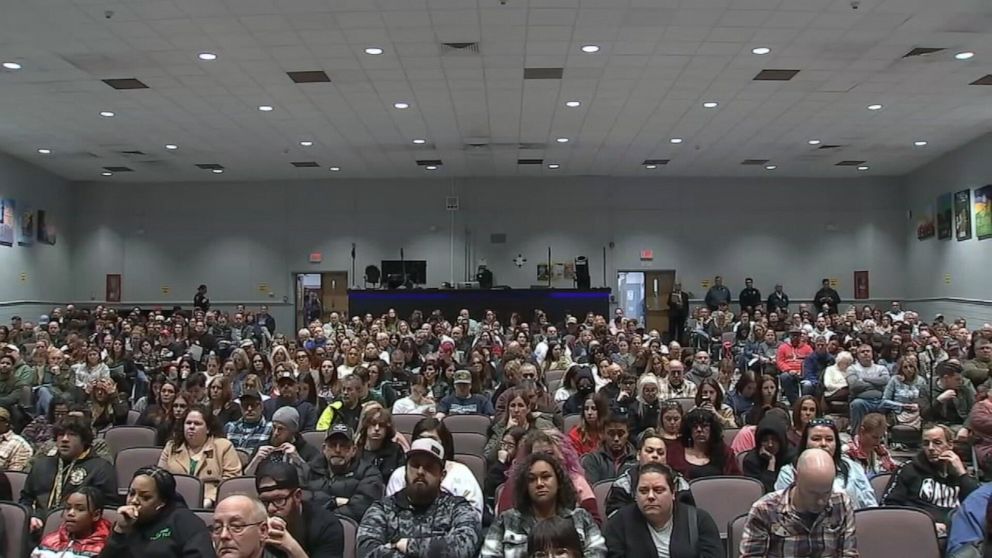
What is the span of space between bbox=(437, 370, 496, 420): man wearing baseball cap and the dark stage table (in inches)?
404

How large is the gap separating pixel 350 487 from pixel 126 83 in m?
9.95

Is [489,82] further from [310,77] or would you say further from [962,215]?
[962,215]

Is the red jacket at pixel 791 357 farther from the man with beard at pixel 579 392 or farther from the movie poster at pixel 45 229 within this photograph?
the movie poster at pixel 45 229

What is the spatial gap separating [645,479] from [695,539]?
35 centimetres

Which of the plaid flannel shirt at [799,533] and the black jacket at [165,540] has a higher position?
the plaid flannel shirt at [799,533]

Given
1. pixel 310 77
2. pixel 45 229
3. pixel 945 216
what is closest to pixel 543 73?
pixel 310 77

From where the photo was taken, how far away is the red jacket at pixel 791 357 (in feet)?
39.8

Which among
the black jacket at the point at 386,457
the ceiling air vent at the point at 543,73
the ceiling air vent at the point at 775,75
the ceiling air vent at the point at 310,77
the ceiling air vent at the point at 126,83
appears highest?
→ the ceiling air vent at the point at 126,83

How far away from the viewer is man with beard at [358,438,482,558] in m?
3.59

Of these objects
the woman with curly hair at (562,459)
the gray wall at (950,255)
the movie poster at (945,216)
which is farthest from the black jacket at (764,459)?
the movie poster at (945,216)

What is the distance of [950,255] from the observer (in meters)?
19.1

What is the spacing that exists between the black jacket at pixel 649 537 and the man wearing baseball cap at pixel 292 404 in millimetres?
4271

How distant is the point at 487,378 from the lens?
9.88m

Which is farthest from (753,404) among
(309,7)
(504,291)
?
(504,291)
